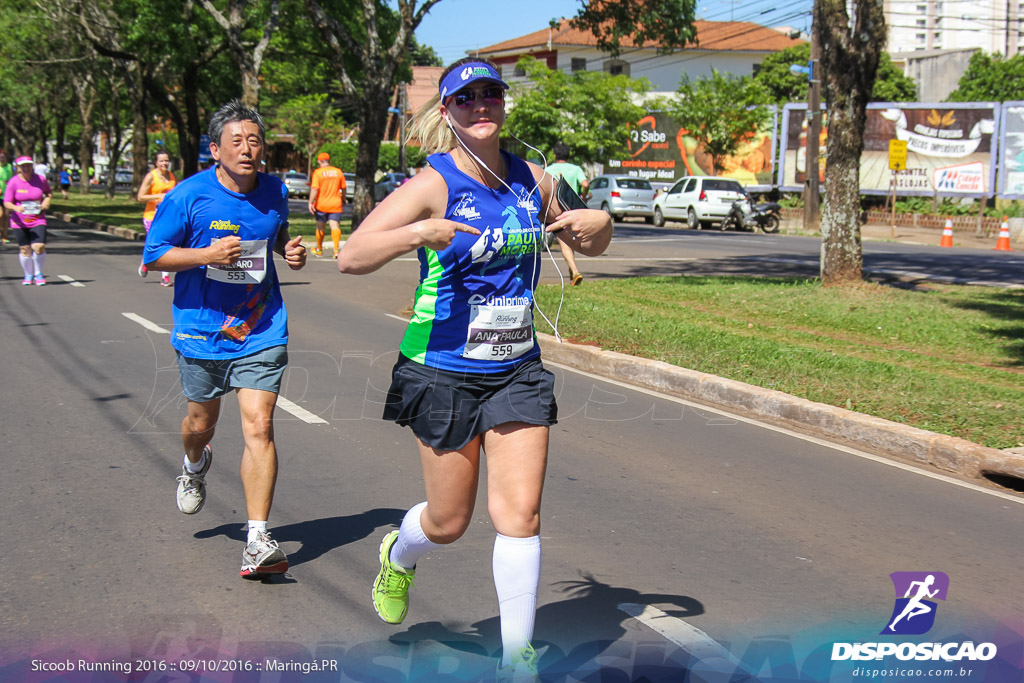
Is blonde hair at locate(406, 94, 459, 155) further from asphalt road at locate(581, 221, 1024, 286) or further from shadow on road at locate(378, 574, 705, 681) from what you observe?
asphalt road at locate(581, 221, 1024, 286)

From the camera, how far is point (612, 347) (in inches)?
385

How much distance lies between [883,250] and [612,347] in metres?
17.2

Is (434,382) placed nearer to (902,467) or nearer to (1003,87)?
(902,467)

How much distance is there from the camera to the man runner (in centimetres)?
429

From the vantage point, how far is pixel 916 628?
405 cm

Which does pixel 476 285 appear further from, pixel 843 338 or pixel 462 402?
pixel 843 338

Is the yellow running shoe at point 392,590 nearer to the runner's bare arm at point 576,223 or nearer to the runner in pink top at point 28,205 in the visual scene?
the runner's bare arm at point 576,223

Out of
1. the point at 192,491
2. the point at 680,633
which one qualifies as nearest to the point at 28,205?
the point at 192,491

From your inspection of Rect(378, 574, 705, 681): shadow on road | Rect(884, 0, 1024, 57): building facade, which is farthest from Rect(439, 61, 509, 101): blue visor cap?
Rect(884, 0, 1024, 57): building facade

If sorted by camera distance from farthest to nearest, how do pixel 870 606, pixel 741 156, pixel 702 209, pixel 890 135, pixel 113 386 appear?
pixel 741 156 < pixel 890 135 < pixel 702 209 < pixel 113 386 < pixel 870 606

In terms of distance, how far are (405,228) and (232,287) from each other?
1.63 meters

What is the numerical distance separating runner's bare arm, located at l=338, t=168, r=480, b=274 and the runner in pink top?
41.8 ft

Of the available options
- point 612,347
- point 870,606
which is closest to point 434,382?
point 870,606

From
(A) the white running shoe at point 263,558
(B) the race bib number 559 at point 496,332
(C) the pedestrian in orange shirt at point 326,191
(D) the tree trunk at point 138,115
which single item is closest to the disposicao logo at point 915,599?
(B) the race bib number 559 at point 496,332
